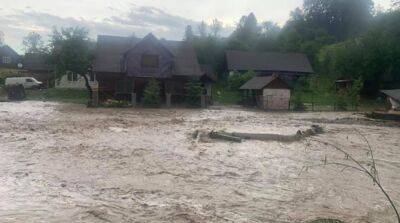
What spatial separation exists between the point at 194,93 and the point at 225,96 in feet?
40.1

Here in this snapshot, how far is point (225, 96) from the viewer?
168 ft

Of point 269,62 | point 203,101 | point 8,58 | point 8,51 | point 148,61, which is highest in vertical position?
point 8,51

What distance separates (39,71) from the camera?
65000 mm

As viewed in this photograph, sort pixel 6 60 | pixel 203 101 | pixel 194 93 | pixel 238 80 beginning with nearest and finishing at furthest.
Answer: pixel 194 93, pixel 203 101, pixel 238 80, pixel 6 60

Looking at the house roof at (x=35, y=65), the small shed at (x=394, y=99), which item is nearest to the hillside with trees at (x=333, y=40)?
the small shed at (x=394, y=99)

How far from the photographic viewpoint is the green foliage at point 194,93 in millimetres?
39406

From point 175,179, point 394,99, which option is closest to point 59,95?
point 394,99

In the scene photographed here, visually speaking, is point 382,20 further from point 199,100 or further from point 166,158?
point 166,158

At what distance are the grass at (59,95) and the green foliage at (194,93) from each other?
10.4 metres

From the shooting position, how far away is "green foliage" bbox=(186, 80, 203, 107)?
129 feet

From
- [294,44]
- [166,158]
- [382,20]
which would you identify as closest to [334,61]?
[382,20]

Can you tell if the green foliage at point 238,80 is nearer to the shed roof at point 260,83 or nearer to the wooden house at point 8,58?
the shed roof at point 260,83

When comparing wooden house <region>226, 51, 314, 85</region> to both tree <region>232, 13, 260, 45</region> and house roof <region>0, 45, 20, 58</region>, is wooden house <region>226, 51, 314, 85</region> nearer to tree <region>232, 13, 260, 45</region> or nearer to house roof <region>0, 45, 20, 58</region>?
tree <region>232, 13, 260, 45</region>

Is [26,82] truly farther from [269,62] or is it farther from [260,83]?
[269,62]
